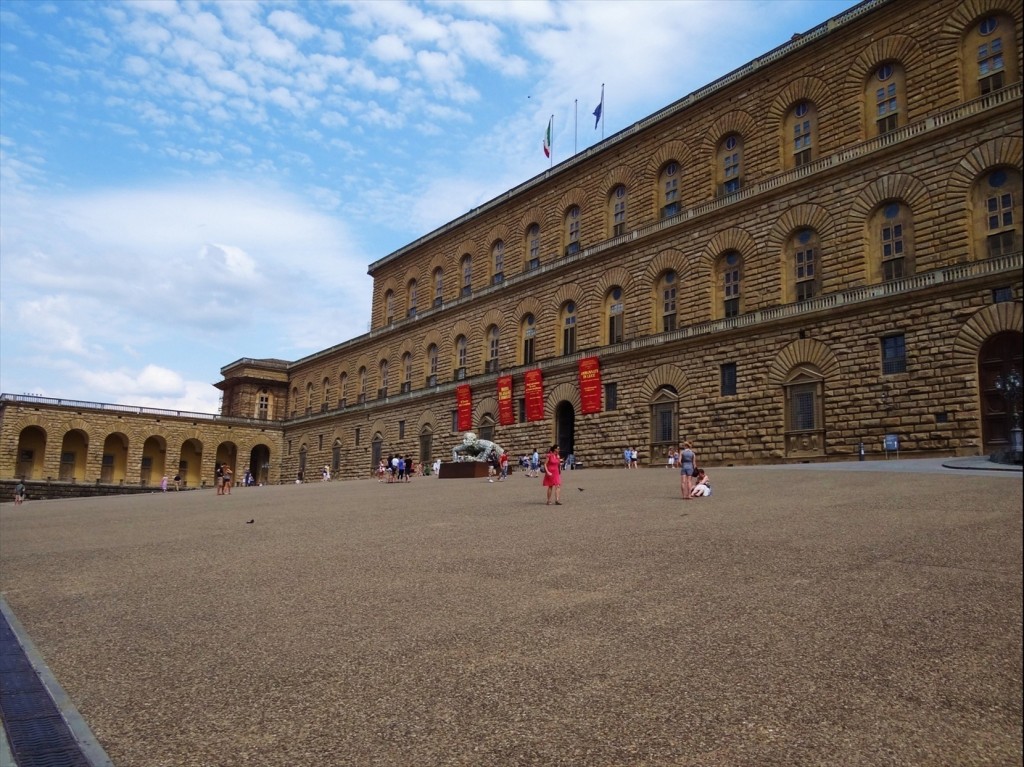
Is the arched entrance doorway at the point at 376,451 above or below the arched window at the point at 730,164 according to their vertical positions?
below

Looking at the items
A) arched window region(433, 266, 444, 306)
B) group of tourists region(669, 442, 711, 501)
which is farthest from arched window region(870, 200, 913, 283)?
arched window region(433, 266, 444, 306)

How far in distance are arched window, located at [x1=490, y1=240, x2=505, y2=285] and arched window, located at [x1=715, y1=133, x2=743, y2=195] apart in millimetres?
13984

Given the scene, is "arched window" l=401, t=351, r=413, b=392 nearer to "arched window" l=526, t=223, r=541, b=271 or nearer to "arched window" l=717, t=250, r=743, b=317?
"arched window" l=526, t=223, r=541, b=271

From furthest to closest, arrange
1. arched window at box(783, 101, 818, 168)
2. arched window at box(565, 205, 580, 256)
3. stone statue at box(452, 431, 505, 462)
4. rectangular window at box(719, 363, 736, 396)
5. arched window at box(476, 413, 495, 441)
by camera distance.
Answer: arched window at box(476, 413, 495, 441) → arched window at box(565, 205, 580, 256) → stone statue at box(452, 431, 505, 462) → rectangular window at box(719, 363, 736, 396) → arched window at box(783, 101, 818, 168)

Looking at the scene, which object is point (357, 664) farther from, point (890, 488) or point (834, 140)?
point (834, 140)

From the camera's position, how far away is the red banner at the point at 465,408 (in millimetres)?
41344

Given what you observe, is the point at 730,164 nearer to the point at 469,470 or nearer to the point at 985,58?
the point at 469,470

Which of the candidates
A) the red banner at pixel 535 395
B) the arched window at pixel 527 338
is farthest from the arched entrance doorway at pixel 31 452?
the red banner at pixel 535 395

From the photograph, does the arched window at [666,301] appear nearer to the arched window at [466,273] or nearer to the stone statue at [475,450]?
the stone statue at [475,450]

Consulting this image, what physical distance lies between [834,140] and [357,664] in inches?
955

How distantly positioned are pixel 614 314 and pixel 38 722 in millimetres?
30429

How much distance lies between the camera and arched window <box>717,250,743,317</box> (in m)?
28.8

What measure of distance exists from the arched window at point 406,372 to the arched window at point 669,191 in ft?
66.6

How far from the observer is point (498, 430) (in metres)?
39.2
